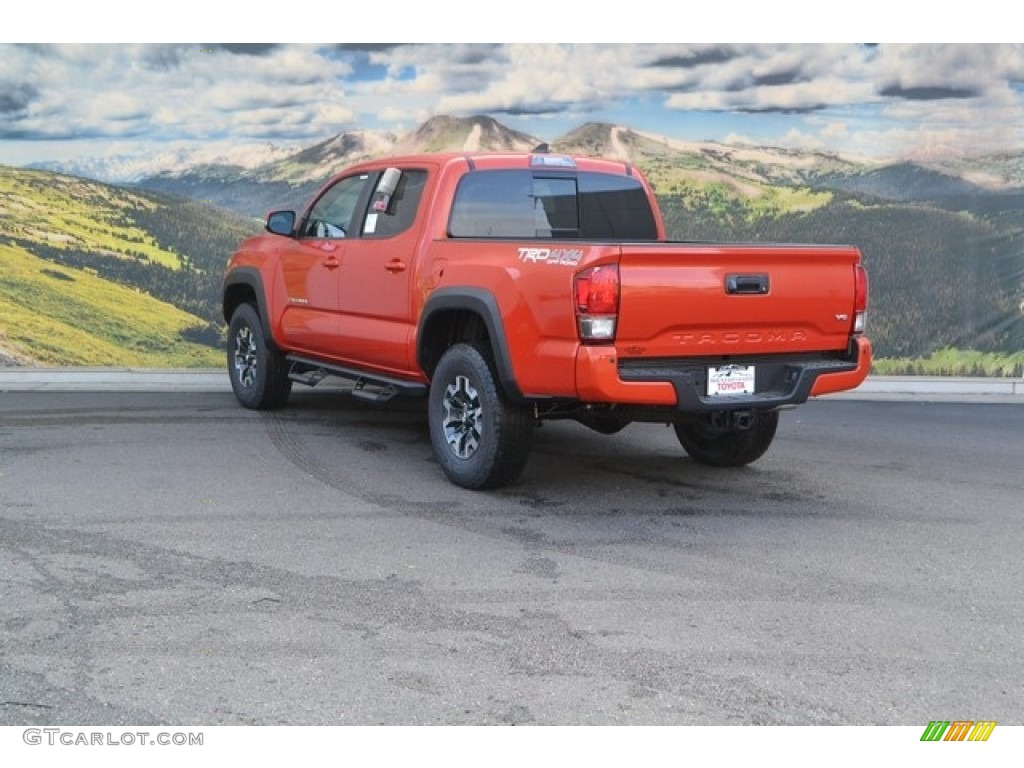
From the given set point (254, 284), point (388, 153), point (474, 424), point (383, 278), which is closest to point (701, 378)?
point (474, 424)

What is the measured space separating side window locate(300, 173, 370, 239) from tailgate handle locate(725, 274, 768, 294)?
2.98 metres

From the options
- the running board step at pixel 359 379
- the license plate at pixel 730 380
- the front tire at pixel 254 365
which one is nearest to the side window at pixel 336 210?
the running board step at pixel 359 379

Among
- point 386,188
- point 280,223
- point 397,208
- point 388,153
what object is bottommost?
point 280,223

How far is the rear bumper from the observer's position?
215 inches

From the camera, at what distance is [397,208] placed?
285 inches

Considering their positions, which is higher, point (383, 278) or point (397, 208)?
point (397, 208)

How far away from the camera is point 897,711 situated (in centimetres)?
360

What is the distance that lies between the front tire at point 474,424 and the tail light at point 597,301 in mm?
837

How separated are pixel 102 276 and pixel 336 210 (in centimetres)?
422

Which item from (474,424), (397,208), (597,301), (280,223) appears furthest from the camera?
(280,223)

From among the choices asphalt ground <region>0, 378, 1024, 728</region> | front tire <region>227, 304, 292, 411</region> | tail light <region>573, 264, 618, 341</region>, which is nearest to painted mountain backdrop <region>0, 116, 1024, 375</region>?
front tire <region>227, 304, 292, 411</region>

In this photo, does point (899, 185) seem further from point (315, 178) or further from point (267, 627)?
point (267, 627)

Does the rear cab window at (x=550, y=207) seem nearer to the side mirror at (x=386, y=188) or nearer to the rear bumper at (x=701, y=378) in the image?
the side mirror at (x=386, y=188)
